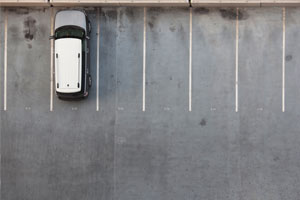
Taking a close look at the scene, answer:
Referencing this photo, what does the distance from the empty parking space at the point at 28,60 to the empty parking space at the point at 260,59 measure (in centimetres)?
728

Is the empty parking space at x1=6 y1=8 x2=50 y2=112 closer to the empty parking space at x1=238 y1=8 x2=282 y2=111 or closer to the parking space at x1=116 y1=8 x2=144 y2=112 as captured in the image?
the parking space at x1=116 y1=8 x2=144 y2=112

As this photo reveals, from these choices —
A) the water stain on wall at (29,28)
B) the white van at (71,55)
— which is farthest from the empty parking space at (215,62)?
the water stain on wall at (29,28)

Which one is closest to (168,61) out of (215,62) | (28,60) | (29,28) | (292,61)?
(215,62)

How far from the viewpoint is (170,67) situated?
1000 cm

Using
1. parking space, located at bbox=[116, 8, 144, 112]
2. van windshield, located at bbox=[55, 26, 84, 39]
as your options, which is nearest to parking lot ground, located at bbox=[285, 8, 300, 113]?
parking space, located at bbox=[116, 8, 144, 112]

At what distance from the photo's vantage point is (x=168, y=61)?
394 inches

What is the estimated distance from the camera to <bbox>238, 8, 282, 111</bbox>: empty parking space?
9.86 m

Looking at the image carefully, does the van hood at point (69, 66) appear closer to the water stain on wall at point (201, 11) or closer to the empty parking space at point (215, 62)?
the empty parking space at point (215, 62)

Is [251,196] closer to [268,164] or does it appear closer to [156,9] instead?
[268,164]

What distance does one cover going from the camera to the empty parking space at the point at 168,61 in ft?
32.7

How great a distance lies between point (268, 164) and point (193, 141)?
9.28ft

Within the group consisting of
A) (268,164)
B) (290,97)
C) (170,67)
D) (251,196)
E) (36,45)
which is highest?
(36,45)

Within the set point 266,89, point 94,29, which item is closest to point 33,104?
point 94,29

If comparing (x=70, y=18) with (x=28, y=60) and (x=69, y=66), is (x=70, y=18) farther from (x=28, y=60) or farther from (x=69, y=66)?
(x=28, y=60)
